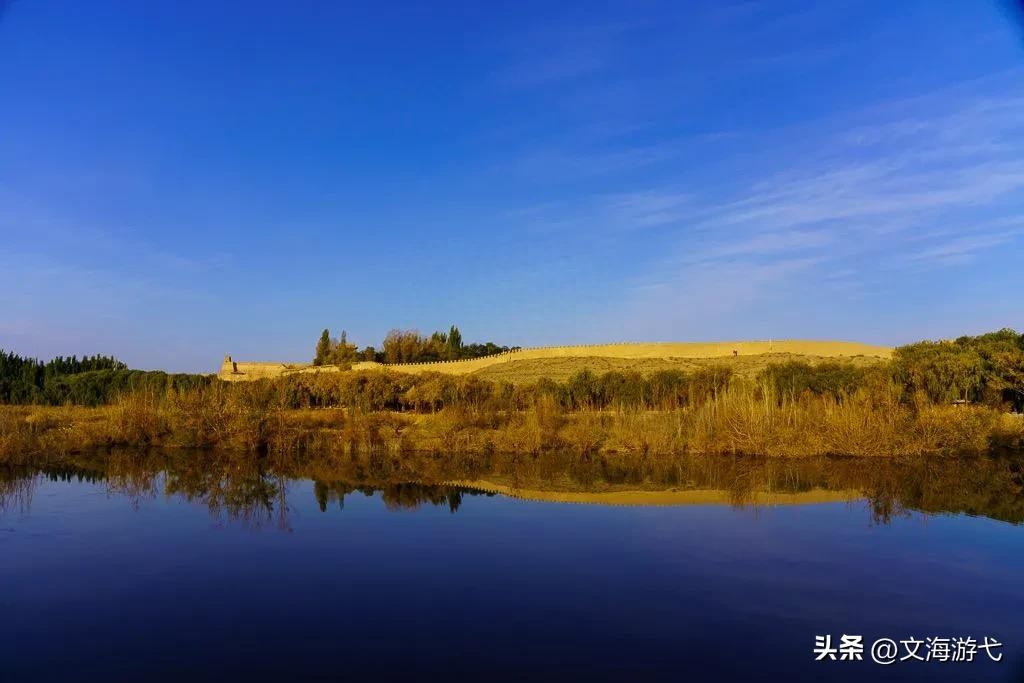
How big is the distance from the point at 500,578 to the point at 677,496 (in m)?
5.00

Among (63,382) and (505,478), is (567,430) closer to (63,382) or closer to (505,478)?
(505,478)

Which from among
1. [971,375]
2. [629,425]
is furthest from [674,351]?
[629,425]

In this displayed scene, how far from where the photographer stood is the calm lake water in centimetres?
503

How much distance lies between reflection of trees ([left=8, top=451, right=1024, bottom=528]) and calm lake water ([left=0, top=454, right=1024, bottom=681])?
0.09 metres

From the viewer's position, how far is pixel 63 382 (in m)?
31.7

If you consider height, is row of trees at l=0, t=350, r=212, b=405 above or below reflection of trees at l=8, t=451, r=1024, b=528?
above

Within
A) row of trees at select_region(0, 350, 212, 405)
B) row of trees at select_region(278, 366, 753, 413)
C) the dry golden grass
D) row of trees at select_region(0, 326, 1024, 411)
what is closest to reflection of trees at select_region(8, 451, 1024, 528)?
row of trees at select_region(0, 326, 1024, 411)

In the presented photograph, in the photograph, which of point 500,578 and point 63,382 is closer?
point 500,578

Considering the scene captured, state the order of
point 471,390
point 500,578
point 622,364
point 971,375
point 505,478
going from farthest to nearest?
point 622,364
point 471,390
point 971,375
point 505,478
point 500,578

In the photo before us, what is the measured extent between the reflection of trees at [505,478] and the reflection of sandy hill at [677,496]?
0.13m

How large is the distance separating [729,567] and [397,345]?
5335 cm

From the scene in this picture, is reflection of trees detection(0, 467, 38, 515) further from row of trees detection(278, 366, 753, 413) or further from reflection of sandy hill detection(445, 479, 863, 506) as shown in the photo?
row of trees detection(278, 366, 753, 413)

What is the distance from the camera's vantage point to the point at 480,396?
997 inches

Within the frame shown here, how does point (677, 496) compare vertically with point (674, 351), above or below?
below
